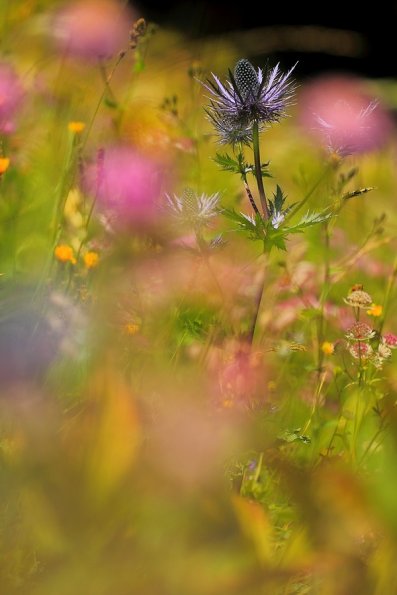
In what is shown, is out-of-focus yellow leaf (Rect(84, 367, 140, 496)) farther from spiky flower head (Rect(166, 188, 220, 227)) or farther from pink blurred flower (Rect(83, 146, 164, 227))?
pink blurred flower (Rect(83, 146, 164, 227))

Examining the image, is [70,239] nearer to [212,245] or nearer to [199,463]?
[212,245]

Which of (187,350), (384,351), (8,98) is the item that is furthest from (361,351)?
(8,98)

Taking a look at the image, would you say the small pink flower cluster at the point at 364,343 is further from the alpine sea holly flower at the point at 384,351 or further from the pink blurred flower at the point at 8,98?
the pink blurred flower at the point at 8,98

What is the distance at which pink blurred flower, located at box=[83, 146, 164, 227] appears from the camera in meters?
0.83

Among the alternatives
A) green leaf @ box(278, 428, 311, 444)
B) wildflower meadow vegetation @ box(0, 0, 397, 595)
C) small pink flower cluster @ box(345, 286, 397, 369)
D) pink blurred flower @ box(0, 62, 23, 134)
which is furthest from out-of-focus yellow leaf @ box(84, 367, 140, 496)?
pink blurred flower @ box(0, 62, 23, 134)

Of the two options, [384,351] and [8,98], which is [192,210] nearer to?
[384,351]

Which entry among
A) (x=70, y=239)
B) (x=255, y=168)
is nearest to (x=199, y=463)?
(x=255, y=168)

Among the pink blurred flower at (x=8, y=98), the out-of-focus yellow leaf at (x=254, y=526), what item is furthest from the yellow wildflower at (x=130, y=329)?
the out-of-focus yellow leaf at (x=254, y=526)

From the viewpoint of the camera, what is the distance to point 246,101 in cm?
55

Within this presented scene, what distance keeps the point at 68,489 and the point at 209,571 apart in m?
0.03

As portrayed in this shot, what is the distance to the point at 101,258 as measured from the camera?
2.79 feet

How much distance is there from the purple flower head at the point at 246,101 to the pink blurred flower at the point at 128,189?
26cm

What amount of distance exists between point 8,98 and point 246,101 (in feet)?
1.37

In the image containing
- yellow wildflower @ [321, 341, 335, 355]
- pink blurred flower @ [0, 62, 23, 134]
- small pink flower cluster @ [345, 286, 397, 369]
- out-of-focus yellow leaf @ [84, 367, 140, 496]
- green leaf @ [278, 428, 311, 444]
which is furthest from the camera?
pink blurred flower @ [0, 62, 23, 134]
